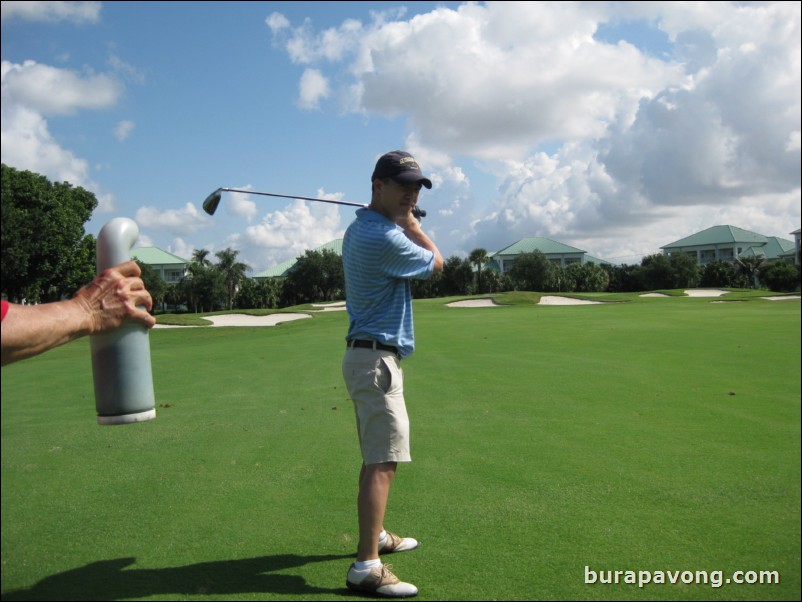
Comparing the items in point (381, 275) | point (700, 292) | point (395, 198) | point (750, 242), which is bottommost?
point (700, 292)

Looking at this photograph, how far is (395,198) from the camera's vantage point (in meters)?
3.46

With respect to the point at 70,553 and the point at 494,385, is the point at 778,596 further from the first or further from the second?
the point at 494,385

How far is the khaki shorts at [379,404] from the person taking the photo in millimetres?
3293

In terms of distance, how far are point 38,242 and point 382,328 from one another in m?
29.8

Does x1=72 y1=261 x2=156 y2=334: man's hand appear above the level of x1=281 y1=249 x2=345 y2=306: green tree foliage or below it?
below

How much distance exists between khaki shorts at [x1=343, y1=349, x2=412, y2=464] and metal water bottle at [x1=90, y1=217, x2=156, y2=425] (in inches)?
53.1

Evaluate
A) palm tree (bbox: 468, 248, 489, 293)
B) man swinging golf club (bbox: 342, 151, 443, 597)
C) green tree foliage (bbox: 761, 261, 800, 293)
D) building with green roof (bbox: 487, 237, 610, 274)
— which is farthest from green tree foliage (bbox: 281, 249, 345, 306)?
man swinging golf club (bbox: 342, 151, 443, 597)

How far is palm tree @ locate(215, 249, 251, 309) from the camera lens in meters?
79.1

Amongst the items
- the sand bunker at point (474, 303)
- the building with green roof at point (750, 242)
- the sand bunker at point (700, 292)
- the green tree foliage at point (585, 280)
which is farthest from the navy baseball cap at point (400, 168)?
the green tree foliage at point (585, 280)

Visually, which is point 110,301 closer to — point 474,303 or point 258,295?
point 474,303

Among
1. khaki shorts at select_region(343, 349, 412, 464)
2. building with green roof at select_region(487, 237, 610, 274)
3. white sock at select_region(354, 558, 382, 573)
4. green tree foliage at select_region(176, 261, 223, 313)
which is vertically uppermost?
building with green roof at select_region(487, 237, 610, 274)

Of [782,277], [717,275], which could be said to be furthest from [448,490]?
[717,275]

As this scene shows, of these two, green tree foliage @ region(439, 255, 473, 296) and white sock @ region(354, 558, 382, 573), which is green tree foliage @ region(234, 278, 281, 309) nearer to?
green tree foliage @ region(439, 255, 473, 296)

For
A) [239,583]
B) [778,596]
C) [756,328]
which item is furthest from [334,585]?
[756,328]
